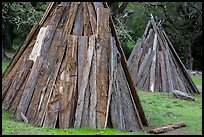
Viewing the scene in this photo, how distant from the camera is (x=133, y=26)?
29.8 meters

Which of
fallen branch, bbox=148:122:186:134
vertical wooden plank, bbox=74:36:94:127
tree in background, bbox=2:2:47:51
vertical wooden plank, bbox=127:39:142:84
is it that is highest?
vertical wooden plank, bbox=74:36:94:127

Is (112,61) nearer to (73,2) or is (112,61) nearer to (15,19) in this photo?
(73,2)

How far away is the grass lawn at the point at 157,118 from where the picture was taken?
7.30 metres

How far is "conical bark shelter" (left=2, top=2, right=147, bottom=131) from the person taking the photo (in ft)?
25.9

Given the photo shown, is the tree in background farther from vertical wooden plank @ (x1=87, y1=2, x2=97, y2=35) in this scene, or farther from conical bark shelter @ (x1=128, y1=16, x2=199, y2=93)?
vertical wooden plank @ (x1=87, y1=2, x2=97, y2=35)

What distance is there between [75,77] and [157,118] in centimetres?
268

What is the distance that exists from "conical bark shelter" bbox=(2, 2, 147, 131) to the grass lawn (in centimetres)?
28

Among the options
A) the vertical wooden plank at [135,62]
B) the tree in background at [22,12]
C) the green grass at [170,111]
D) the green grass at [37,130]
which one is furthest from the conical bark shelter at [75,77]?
the tree in background at [22,12]

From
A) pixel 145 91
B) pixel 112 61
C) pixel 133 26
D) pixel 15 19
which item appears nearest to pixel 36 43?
pixel 112 61

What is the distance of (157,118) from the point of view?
9852 mm

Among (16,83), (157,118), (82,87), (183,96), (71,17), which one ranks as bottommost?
(183,96)

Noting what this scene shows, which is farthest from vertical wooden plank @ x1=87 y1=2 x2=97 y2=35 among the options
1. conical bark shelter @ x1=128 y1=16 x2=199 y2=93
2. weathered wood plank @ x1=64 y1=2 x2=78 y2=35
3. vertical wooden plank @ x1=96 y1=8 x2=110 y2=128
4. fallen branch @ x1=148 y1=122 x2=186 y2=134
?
conical bark shelter @ x1=128 y1=16 x2=199 y2=93

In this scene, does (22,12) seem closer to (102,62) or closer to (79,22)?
(79,22)

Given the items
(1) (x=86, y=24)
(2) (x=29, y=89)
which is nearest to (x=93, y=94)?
(2) (x=29, y=89)
